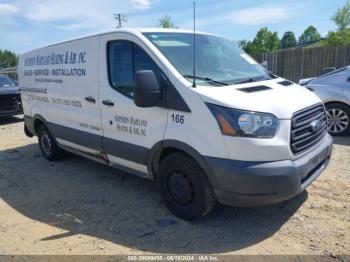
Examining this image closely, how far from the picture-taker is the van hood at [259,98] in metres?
3.30

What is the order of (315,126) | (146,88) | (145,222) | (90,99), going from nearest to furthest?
(146,88) → (315,126) → (145,222) → (90,99)

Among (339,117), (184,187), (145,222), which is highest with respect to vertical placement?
(339,117)

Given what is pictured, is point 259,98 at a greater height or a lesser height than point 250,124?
greater

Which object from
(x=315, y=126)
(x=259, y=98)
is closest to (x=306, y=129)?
(x=315, y=126)

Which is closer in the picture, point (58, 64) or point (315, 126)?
point (315, 126)

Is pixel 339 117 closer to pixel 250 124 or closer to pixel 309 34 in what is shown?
pixel 250 124

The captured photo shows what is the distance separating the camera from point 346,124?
7.20m

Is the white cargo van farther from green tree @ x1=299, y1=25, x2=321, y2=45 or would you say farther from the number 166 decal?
green tree @ x1=299, y1=25, x2=321, y2=45

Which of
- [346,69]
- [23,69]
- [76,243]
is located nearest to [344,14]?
[346,69]

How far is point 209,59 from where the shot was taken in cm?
421

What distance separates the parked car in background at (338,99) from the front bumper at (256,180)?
14.2ft

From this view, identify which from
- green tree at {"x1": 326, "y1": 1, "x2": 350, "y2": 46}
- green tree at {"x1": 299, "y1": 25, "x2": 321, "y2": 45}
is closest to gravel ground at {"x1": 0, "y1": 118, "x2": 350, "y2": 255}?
green tree at {"x1": 326, "y1": 1, "x2": 350, "y2": 46}

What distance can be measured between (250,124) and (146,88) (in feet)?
3.63

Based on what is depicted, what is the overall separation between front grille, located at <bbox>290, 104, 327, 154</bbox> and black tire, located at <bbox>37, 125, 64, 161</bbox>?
4.38m
